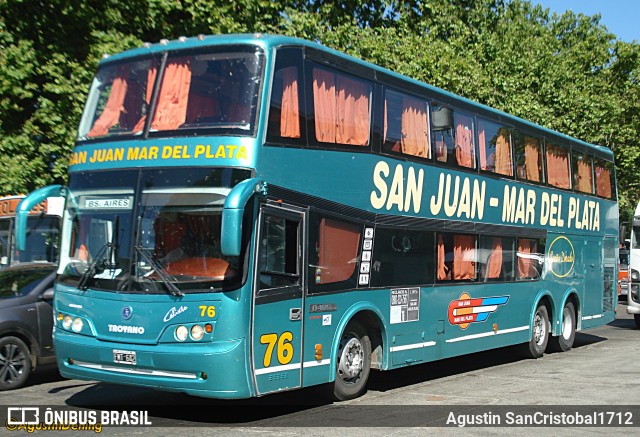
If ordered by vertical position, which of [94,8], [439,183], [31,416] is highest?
[94,8]

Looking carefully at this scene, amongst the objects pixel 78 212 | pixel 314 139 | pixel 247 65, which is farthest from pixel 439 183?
pixel 78 212

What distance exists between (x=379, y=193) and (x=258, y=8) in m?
10.6

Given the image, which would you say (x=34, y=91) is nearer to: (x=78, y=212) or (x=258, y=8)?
(x=258, y=8)

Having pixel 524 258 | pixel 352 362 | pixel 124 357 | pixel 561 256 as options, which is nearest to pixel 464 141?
pixel 524 258

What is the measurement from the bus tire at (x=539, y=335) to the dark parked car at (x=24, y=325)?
28.8 ft

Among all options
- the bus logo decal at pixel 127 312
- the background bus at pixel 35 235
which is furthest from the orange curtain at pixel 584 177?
the bus logo decal at pixel 127 312

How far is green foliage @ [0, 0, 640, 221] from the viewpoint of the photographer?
1703cm

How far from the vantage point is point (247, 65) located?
29.7ft

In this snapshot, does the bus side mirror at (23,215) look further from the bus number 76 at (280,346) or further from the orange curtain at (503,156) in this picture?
the orange curtain at (503,156)

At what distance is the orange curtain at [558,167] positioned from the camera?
54.0ft

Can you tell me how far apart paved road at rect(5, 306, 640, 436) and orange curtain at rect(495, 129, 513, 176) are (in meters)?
3.38

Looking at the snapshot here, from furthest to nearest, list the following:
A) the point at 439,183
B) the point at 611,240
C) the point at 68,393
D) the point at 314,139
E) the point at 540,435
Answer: the point at 611,240, the point at 439,183, the point at 68,393, the point at 314,139, the point at 540,435

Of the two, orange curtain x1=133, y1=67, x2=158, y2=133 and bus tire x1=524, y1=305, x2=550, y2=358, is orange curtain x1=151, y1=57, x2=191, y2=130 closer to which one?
orange curtain x1=133, y1=67, x2=158, y2=133

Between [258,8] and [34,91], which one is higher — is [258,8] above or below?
above
